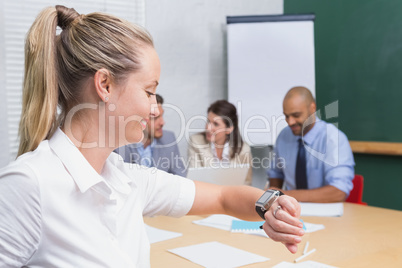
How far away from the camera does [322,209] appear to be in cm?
217

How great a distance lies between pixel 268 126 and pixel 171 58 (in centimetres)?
114

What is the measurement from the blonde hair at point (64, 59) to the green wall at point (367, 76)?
10.2 ft

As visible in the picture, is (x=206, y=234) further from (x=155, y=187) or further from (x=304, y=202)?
(x=304, y=202)

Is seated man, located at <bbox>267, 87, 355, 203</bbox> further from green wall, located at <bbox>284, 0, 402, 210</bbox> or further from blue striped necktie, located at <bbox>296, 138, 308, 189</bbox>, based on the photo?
green wall, located at <bbox>284, 0, 402, 210</bbox>

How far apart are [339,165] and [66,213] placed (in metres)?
2.11

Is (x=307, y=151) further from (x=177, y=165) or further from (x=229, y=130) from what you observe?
(x=177, y=165)

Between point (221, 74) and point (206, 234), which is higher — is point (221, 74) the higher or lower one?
the higher one

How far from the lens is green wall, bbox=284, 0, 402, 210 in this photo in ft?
11.8

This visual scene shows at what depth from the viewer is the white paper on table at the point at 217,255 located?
136 cm

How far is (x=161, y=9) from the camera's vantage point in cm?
400

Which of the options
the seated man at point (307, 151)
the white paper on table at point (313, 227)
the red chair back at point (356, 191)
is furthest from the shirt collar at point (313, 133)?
the white paper on table at point (313, 227)

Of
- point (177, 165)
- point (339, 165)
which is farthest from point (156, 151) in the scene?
point (339, 165)

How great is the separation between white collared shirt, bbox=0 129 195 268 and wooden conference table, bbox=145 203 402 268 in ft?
1.16

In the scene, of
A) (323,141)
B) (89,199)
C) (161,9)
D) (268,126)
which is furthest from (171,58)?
(89,199)
